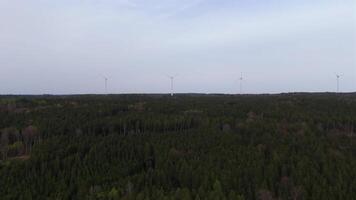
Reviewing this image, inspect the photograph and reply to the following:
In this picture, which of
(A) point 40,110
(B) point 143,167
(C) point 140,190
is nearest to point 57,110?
(A) point 40,110

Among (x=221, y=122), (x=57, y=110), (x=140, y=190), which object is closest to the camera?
(x=140, y=190)

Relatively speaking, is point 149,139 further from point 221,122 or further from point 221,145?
point 221,122

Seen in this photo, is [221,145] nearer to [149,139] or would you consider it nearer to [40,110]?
[149,139]

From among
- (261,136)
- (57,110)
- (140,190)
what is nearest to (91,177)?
(140,190)

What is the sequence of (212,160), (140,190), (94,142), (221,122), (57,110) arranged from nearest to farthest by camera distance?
(140,190)
(212,160)
(94,142)
(221,122)
(57,110)

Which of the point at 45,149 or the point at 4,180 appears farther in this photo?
the point at 45,149

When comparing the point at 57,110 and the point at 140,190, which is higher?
the point at 57,110
